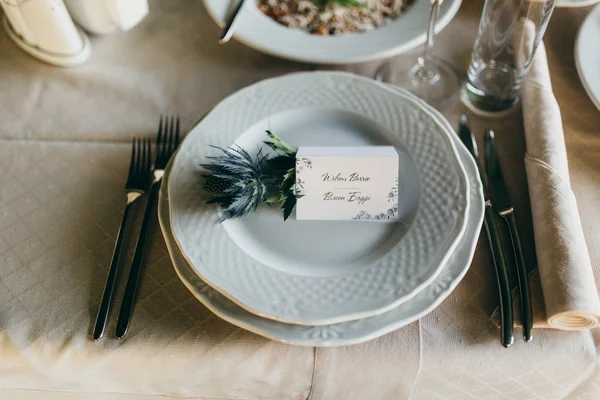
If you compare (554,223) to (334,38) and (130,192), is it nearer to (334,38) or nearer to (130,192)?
(334,38)

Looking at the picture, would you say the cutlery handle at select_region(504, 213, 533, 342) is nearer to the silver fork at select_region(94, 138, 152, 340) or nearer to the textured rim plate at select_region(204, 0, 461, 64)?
the textured rim plate at select_region(204, 0, 461, 64)

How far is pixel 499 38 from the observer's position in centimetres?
77

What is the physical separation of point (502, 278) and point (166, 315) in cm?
39

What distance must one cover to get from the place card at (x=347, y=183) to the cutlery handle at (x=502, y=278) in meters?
0.12

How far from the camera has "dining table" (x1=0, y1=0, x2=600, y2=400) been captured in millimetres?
583

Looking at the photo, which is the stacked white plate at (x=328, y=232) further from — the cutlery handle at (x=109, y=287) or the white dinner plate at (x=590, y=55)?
the white dinner plate at (x=590, y=55)

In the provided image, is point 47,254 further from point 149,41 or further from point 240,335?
point 149,41

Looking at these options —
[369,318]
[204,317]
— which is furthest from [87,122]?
[369,318]

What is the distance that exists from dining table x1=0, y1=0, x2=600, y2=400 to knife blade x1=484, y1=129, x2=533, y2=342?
0.9 inches

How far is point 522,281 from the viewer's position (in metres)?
0.59

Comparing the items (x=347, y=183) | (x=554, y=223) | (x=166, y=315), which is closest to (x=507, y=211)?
(x=554, y=223)

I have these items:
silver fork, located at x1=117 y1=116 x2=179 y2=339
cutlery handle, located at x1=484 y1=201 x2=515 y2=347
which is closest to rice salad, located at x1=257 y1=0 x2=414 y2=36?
silver fork, located at x1=117 y1=116 x2=179 y2=339

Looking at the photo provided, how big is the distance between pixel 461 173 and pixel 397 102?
0.46 ft

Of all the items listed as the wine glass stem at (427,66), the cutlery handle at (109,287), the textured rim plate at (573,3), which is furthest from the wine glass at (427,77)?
the cutlery handle at (109,287)
